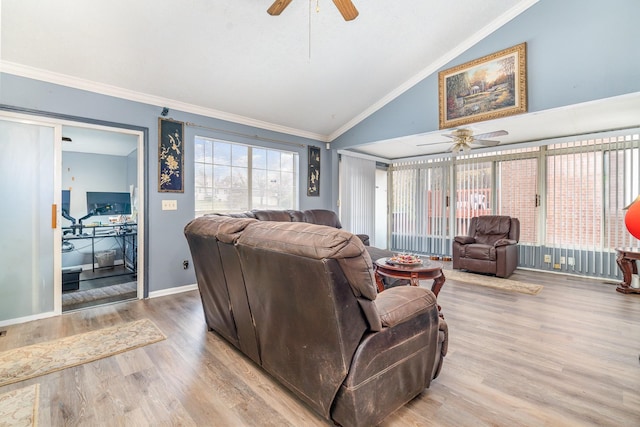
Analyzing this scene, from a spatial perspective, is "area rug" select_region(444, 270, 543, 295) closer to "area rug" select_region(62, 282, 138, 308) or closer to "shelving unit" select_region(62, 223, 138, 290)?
"area rug" select_region(62, 282, 138, 308)

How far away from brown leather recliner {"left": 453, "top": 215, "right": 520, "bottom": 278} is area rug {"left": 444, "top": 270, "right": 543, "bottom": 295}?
0.17 metres

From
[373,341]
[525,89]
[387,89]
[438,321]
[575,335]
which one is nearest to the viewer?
[373,341]

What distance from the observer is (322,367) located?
4.82 ft

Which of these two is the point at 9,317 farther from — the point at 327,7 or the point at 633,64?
the point at 633,64

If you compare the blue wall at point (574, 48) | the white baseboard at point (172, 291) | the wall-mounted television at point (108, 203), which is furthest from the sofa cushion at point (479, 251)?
the wall-mounted television at point (108, 203)

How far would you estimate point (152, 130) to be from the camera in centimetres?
379

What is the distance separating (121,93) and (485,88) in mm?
4653

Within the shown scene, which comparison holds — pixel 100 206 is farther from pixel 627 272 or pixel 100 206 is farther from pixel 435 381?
pixel 627 272

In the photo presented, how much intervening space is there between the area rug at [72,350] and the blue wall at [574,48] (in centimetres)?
492

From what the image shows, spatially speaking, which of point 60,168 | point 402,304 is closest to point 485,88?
point 402,304

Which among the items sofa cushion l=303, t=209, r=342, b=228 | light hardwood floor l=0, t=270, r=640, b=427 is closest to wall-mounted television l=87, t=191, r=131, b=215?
light hardwood floor l=0, t=270, r=640, b=427

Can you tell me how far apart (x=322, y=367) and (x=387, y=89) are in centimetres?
450

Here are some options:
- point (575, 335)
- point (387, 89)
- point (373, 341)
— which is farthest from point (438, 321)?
point (387, 89)

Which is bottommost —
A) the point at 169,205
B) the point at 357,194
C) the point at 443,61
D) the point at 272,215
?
the point at 272,215
